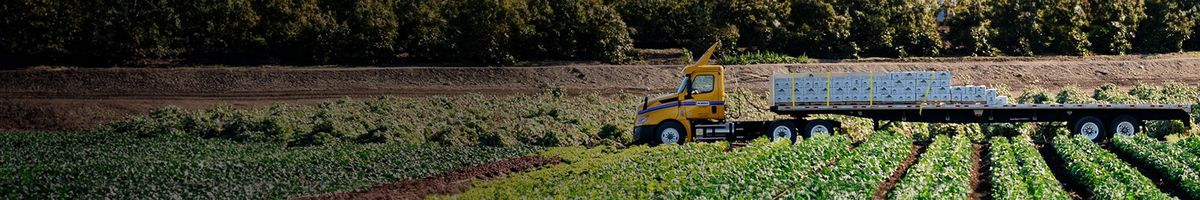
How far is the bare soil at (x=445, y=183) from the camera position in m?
26.5

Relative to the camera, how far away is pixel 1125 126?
35.2m

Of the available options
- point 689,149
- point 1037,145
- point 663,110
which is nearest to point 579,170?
point 689,149

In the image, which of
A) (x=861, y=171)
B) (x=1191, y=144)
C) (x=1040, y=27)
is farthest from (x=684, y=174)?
(x=1040, y=27)

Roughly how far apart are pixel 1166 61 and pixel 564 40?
19.9m

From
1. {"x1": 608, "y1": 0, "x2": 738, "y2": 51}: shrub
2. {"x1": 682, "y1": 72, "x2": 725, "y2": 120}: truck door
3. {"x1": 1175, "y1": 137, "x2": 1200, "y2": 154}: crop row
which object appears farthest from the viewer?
{"x1": 608, "y1": 0, "x2": 738, "y2": 51}: shrub

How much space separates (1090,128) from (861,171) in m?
10.4

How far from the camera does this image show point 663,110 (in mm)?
35438

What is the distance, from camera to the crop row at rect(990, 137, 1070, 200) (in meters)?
24.3

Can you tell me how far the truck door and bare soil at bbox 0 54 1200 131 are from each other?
45.8 ft

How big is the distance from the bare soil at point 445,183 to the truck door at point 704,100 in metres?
3.68

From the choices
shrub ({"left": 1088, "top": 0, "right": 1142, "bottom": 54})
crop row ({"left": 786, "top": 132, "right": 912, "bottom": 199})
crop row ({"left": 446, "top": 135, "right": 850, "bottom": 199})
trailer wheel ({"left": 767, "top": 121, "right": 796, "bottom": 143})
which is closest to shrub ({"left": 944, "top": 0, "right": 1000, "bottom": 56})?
shrub ({"left": 1088, "top": 0, "right": 1142, "bottom": 54})

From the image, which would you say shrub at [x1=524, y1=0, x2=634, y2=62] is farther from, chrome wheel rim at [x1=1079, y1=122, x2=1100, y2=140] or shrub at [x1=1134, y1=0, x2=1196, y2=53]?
chrome wheel rim at [x1=1079, y1=122, x2=1100, y2=140]

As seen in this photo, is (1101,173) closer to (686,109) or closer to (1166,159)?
(1166,159)

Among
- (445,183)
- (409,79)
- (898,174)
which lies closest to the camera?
(445,183)
